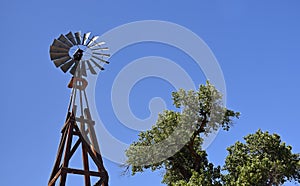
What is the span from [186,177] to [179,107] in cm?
355

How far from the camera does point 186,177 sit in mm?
18078

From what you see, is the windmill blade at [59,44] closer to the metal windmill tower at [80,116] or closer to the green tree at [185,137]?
the metal windmill tower at [80,116]

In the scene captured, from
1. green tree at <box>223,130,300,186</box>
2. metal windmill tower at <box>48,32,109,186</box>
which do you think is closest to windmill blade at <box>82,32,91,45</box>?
metal windmill tower at <box>48,32,109,186</box>

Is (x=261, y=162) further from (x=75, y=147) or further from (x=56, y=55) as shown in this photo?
(x=56, y=55)

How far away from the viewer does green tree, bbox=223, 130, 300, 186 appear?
54.3 ft

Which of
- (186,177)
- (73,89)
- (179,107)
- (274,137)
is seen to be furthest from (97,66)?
(274,137)

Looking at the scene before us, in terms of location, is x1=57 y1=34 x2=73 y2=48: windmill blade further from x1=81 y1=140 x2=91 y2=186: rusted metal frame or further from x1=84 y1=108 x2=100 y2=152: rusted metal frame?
x1=81 y1=140 x2=91 y2=186: rusted metal frame

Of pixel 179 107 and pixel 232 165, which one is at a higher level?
pixel 179 107

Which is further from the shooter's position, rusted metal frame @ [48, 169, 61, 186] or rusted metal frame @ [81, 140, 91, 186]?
rusted metal frame @ [81, 140, 91, 186]

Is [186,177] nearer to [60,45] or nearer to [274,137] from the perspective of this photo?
[274,137]

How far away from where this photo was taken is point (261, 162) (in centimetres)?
1700

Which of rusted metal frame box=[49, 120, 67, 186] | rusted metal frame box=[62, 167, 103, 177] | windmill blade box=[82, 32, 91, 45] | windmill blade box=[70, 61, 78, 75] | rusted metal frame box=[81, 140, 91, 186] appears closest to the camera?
rusted metal frame box=[62, 167, 103, 177]

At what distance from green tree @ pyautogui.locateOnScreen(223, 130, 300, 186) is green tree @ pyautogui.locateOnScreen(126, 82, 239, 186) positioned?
3.46ft

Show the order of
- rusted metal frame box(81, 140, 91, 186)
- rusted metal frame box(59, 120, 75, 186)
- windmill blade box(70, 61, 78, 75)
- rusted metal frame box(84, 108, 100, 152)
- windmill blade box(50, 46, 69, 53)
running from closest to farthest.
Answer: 1. rusted metal frame box(59, 120, 75, 186)
2. rusted metal frame box(81, 140, 91, 186)
3. rusted metal frame box(84, 108, 100, 152)
4. windmill blade box(50, 46, 69, 53)
5. windmill blade box(70, 61, 78, 75)
